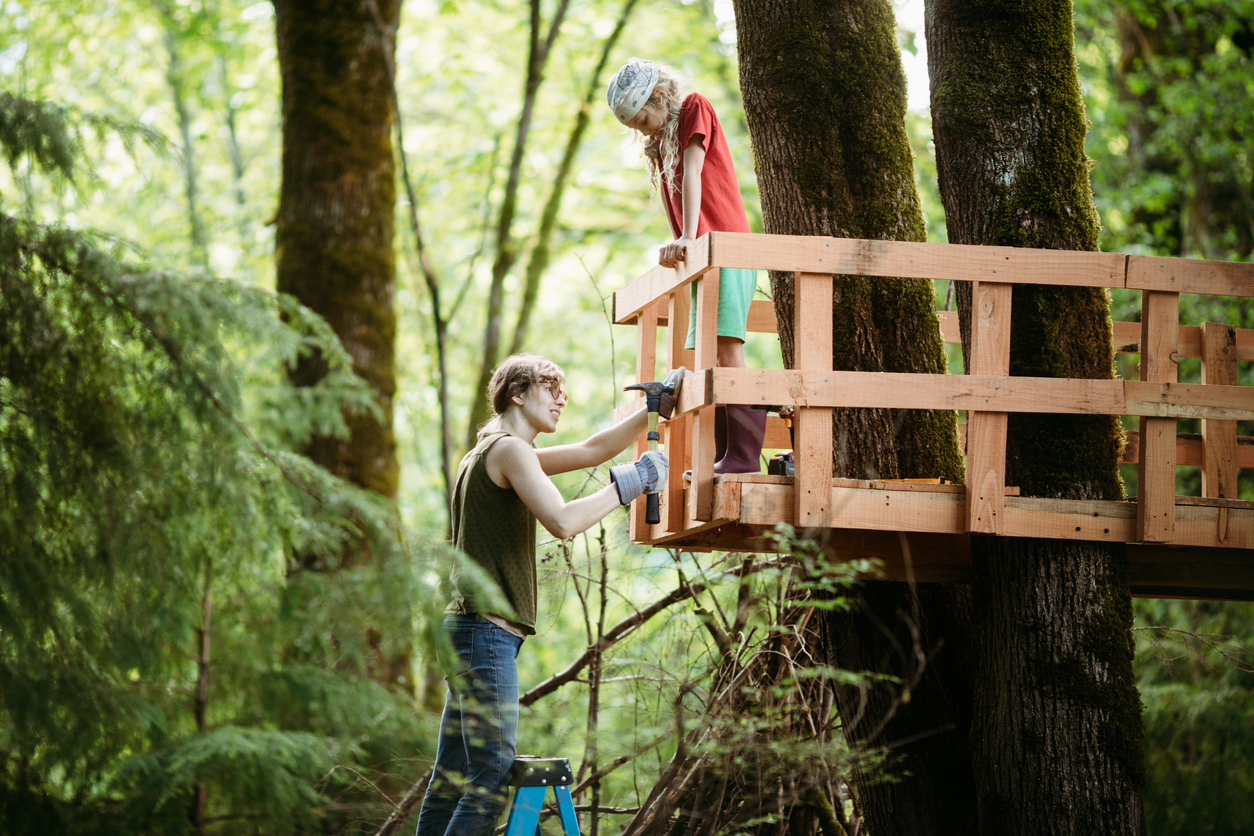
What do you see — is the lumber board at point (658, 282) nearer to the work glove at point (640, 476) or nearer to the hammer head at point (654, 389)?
the hammer head at point (654, 389)

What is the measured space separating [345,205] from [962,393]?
556cm

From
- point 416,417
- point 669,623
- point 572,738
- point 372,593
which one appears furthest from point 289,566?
point 416,417

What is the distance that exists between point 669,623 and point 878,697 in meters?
0.94

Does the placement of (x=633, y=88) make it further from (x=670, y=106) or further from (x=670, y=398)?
(x=670, y=398)

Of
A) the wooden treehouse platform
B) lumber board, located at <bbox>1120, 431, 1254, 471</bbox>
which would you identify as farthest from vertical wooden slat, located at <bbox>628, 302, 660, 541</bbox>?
lumber board, located at <bbox>1120, 431, 1254, 471</bbox>

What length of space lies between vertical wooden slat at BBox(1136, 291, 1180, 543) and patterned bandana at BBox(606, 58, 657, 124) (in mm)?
1826

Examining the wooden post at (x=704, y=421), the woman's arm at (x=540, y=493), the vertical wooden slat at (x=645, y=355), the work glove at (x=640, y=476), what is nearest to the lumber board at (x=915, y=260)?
the wooden post at (x=704, y=421)

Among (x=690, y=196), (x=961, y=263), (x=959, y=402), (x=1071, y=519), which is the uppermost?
(x=690, y=196)

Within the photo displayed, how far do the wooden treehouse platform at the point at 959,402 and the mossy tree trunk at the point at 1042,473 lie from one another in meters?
0.27

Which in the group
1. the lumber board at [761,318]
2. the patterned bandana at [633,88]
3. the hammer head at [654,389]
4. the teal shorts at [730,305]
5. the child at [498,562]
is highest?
the patterned bandana at [633,88]

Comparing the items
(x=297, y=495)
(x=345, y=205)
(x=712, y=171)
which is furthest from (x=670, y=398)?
(x=345, y=205)

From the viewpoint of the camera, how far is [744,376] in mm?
3266

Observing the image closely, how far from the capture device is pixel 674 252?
144 inches

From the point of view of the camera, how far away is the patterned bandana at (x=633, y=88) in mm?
3828
